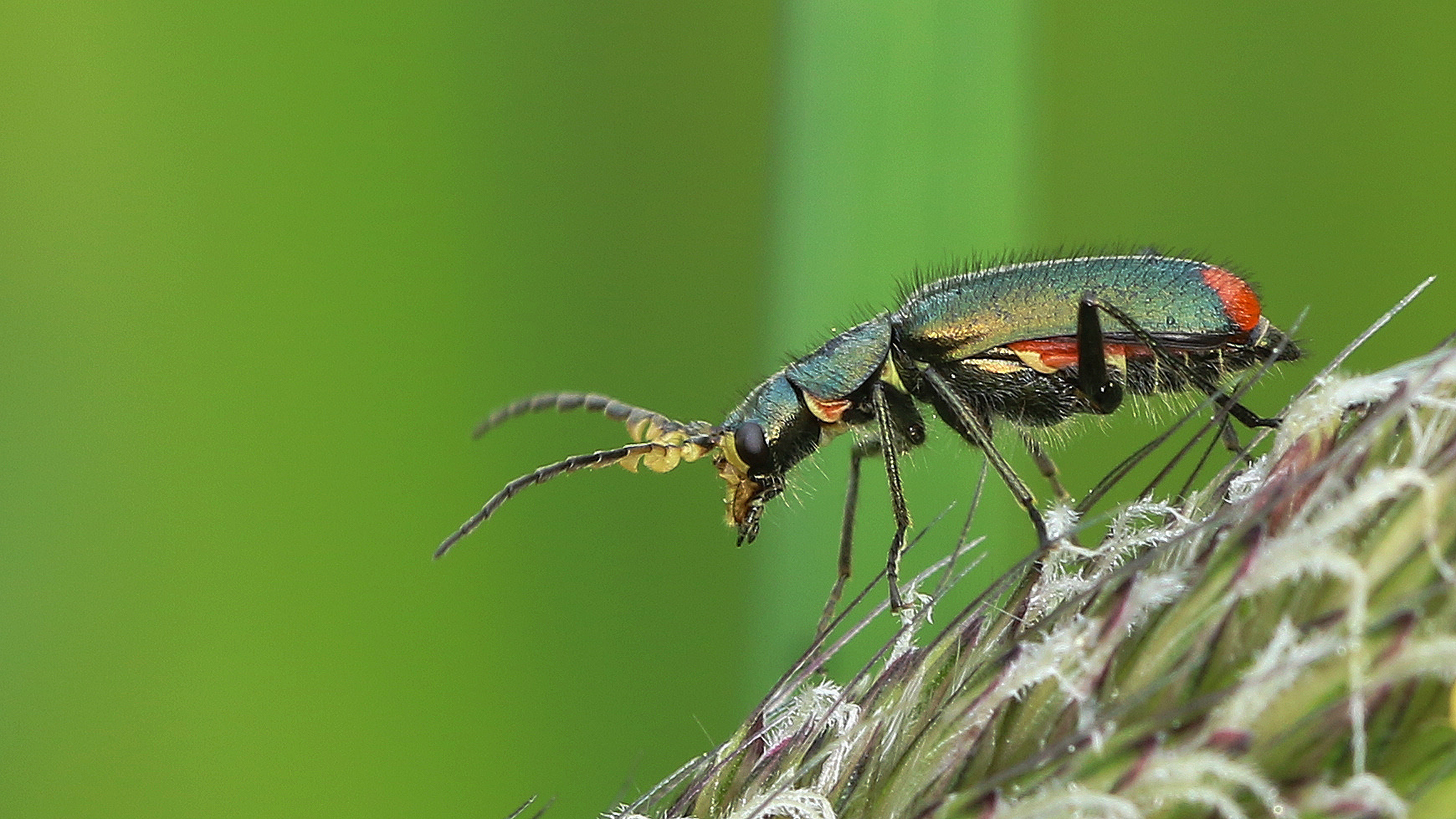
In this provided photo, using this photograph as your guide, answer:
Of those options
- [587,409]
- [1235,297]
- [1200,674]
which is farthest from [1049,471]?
[1200,674]

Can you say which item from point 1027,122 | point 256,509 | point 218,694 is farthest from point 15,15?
point 1027,122

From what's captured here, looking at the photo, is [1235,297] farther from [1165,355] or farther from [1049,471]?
[1049,471]

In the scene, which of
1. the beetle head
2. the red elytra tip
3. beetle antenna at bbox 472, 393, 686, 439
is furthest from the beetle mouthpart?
the red elytra tip

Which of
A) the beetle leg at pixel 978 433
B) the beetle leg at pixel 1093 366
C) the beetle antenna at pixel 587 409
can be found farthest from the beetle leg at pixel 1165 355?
the beetle antenna at pixel 587 409

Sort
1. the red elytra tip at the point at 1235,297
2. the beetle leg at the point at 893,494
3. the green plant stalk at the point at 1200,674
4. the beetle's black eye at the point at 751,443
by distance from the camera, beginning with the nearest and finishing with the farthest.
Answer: the green plant stalk at the point at 1200,674 → the beetle leg at the point at 893,494 → the red elytra tip at the point at 1235,297 → the beetle's black eye at the point at 751,443

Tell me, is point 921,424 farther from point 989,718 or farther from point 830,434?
point 989,718

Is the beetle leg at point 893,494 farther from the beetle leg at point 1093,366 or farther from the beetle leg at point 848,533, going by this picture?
the beetle leg at point 1093,366
